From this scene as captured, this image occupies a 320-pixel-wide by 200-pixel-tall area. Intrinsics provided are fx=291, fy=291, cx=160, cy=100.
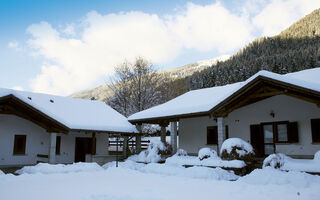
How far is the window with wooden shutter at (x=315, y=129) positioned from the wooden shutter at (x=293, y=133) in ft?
2.32

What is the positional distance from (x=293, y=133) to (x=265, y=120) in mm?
1753

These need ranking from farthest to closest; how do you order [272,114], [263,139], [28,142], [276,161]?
1. [28,142]
2. [263,139]
3. [272,114]
4. [276,161]

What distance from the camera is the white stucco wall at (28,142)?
17.2 meters

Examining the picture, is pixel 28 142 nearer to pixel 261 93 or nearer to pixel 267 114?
pixel 261 93

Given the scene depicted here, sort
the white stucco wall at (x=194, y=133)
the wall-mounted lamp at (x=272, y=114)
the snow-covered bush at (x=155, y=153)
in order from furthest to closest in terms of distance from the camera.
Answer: the white stucco wall at (x=194, y=133)
the snow-covered bush at (x=155, y=153)
the wall-mounted lamp at (x=272, y=114)

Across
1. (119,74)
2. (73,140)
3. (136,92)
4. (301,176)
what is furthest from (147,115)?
(119,74)

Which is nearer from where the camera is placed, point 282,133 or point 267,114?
point 282,133

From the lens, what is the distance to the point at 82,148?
829 inches

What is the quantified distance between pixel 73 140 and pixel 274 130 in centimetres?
1316

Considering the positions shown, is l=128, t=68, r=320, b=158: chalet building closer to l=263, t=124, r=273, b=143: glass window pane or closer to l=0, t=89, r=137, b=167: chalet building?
l=263, t=124, r=273, b=143: glass window pane

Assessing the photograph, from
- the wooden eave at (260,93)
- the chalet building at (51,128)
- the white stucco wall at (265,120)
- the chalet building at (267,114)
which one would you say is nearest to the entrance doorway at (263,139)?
the chalet building at (267,114)

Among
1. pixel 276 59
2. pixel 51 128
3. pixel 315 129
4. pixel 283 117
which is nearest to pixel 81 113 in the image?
pixel 51 128

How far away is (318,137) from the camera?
13.7m

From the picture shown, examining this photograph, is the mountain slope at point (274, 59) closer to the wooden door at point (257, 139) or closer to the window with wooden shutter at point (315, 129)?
the wooden door at point (257, 139)
